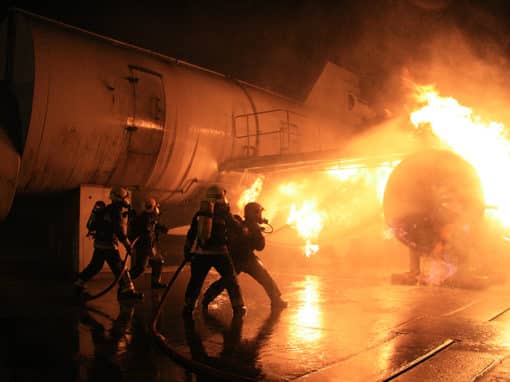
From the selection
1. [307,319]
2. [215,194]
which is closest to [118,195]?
[215,194]

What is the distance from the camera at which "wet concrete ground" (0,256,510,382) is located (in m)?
4.42

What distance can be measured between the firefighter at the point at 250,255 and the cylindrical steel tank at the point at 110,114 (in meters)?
4.39

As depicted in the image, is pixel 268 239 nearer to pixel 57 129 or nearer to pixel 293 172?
pixel 293 172

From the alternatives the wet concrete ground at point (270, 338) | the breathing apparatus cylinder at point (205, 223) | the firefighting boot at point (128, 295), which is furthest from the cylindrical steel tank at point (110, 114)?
the breathing apparatus cylinder at point (205, 223)

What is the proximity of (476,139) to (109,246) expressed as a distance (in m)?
7.72

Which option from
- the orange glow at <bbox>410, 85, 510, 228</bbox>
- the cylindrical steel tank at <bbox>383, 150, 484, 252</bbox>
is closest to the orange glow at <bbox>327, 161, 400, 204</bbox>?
the orange glow at <bbox>410, 85, 510, 228</bbox>

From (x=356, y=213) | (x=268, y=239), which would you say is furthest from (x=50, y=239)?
(x=356, y=213)

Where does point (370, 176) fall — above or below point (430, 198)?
above

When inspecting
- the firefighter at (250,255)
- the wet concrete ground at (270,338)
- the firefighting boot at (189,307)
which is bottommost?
the wet concrete ground at (270,338)

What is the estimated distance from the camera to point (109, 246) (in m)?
8.20

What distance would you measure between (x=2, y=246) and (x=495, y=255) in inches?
490

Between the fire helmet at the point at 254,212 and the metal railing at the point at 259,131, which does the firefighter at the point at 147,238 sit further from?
the metal railing at the point at 259,131

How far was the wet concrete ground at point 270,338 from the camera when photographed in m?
4.42

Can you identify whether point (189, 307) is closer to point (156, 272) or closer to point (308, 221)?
point (156, 272)
